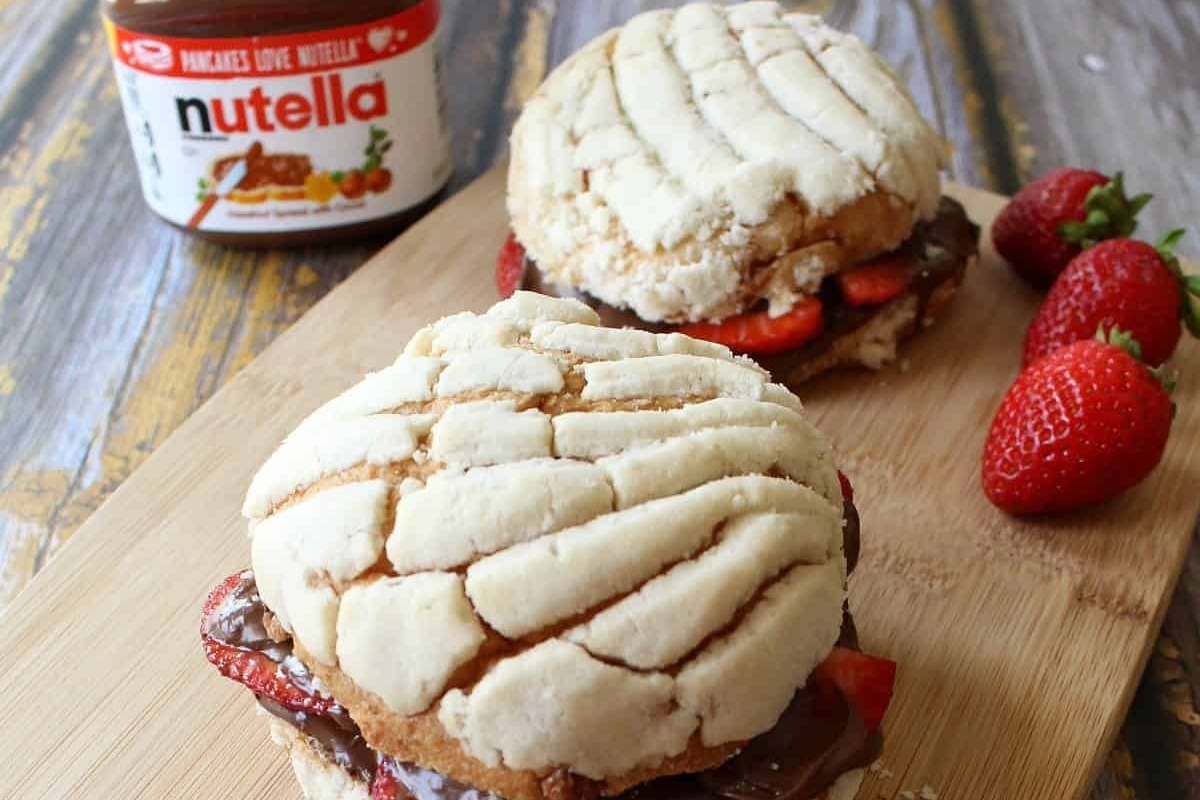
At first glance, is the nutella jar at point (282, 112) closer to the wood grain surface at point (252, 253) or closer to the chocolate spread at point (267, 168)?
the chocolate spread at point (267, 168)

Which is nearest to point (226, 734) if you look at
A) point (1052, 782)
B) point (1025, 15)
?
point (1052, 782)

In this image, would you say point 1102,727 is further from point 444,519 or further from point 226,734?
point 226,734

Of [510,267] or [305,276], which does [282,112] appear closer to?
[305,276]

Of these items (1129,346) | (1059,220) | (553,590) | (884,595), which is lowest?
(884,595)

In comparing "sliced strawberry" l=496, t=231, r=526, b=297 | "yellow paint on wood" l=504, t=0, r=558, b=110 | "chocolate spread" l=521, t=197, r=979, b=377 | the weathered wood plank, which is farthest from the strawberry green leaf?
"yellow paint on wood" l=504, t=0, r=558, b=110

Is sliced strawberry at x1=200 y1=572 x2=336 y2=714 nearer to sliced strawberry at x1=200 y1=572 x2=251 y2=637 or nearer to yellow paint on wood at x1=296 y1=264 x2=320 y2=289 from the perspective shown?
sliced strawberry at x1=200 y1=572 x2=251 y2=637

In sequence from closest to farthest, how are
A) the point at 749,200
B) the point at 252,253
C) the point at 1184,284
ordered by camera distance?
the point at 749,200
the point at 1184,284
the point at 252,253

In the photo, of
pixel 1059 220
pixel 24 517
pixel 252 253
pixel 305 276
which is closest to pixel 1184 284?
pixel 1059 220
